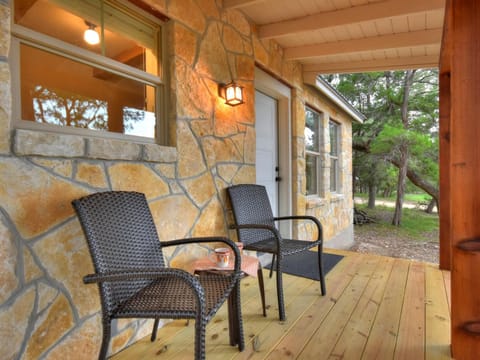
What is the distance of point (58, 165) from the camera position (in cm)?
138

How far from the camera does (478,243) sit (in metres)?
1.43

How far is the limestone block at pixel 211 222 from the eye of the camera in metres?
2.20

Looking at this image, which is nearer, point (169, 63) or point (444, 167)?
point (169, 63)

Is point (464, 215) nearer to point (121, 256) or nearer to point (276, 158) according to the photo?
point (121, 256)

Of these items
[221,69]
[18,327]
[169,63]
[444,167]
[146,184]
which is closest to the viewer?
[18,327]

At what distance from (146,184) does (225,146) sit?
0.89 metres

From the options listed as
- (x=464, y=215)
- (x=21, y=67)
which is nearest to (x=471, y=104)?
(x=464, y=215)

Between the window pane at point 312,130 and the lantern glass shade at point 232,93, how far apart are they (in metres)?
2.24

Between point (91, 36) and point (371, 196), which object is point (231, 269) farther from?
point (371, 196)

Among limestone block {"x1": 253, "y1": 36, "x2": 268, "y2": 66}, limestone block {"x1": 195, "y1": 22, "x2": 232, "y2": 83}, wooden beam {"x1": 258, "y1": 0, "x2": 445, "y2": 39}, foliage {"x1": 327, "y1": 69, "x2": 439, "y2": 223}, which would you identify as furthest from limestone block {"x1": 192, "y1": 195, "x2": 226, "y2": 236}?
foliage {"x1": 327, "y1": 69, "x2": 439, "y2": 223}

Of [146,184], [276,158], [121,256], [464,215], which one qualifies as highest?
[276,158]

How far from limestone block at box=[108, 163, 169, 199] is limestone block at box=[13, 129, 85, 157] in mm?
221

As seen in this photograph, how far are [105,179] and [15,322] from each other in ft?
2.40

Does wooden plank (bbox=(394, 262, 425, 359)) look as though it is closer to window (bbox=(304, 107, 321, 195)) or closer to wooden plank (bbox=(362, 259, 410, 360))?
wooden plank (bbox=(362, 259, 410, 360))
